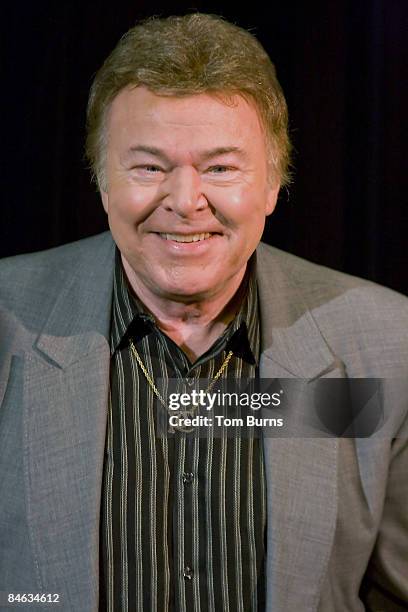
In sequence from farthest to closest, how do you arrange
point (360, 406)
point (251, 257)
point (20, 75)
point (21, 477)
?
point (20, 75) < point (251, 257) < point (360, 406) < point (21, 477)

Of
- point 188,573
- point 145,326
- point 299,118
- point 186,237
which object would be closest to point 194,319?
point 145,326

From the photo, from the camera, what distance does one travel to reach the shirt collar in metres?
1.71

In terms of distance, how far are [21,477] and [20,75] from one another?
89 cm

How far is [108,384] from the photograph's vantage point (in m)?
1.65

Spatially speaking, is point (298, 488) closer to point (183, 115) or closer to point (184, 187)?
point (184, 187)

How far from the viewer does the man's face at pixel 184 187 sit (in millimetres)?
1548

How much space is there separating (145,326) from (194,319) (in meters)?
0.09

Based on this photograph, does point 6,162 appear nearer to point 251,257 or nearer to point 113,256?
point 113,256

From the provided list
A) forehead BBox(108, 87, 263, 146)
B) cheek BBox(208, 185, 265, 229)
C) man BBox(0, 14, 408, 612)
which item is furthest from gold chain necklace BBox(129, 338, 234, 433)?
forehead BBox(108, 87, 263, 146)

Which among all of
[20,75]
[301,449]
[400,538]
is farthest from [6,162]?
[400,538]

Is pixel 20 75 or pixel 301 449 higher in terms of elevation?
pixel 20 75

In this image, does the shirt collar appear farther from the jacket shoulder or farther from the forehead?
the forehead

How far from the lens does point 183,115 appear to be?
1.54 meters

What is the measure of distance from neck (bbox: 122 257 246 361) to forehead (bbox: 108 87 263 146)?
0.30 m
